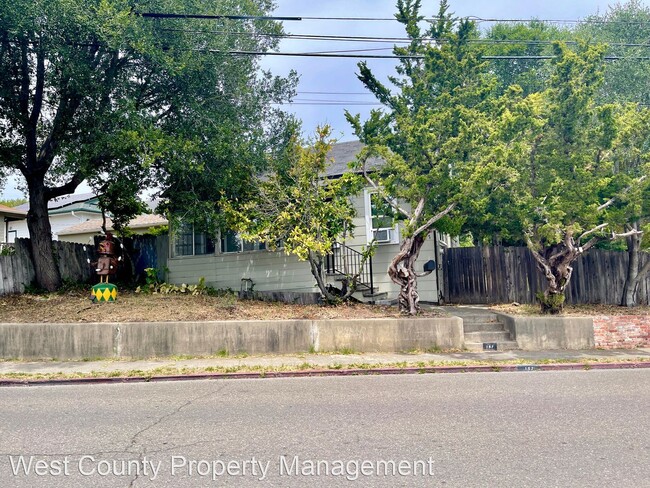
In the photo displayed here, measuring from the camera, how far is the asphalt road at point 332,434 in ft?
13.5

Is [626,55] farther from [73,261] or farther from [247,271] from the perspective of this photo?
[73,261]

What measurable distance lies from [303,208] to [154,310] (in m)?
4.14

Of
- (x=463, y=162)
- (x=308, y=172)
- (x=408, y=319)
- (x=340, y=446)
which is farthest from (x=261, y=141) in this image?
(x=340, y=446)

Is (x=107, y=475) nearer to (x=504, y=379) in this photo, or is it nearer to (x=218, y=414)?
(x=218, y=414)

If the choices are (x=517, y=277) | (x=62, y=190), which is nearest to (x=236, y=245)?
(x=62, y=190)

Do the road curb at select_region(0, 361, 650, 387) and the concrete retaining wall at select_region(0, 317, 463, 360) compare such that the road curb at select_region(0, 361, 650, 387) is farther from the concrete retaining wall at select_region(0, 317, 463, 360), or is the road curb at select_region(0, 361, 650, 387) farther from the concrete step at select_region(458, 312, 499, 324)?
the concrete step at select_region(458, 312, 499, 324)

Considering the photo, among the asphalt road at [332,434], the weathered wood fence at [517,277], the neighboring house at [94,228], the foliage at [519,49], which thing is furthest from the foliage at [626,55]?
the neighboring house at [94,228]

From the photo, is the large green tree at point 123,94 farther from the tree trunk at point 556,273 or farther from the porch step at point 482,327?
the tree trunk at point 556,273

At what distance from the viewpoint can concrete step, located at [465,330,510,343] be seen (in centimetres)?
1092

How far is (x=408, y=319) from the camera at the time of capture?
1057 cm

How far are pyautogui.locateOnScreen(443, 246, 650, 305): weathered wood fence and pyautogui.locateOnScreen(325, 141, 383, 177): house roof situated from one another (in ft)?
12.4

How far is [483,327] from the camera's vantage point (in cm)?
1141

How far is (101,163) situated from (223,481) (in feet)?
32.5

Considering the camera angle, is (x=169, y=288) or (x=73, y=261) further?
(x=73, y=261)
